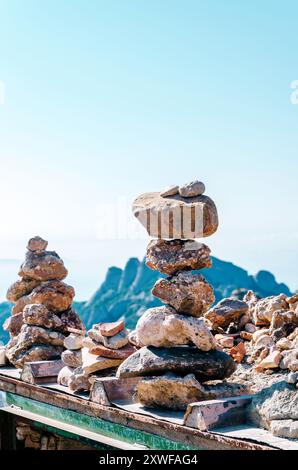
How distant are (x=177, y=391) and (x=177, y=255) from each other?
1442mm

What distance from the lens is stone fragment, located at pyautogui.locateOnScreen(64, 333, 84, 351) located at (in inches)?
→ 377

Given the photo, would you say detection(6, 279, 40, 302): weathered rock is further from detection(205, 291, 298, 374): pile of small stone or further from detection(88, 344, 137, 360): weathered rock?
detection(88, 344, 137, 360): weathered rock

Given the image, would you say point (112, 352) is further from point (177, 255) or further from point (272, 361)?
point (272, 361)

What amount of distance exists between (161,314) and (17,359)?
131 inches

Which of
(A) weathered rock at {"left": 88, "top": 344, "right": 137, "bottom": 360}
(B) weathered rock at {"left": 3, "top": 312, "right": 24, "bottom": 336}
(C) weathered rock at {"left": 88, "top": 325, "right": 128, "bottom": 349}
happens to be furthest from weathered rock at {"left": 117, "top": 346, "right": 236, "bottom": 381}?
(B) weathered rock at {"left": 3, "top": 312, "right": 24, "bottom": 336}

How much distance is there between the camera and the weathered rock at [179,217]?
8016mm

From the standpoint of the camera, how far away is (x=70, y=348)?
380 inches

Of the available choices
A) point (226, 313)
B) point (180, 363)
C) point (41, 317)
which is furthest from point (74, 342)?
point (226, 313)

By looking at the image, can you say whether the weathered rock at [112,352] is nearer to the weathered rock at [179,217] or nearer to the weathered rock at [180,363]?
the weathered rock at [180,363]

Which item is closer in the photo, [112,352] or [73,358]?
[112,352]

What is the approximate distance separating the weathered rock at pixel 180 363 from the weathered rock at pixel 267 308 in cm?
294

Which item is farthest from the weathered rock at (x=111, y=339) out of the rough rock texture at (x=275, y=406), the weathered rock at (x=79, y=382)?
the rough rock texture at (x=275, y=406)

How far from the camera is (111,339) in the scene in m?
8.94

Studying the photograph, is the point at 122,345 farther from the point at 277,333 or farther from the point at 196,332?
the point at 277,333
